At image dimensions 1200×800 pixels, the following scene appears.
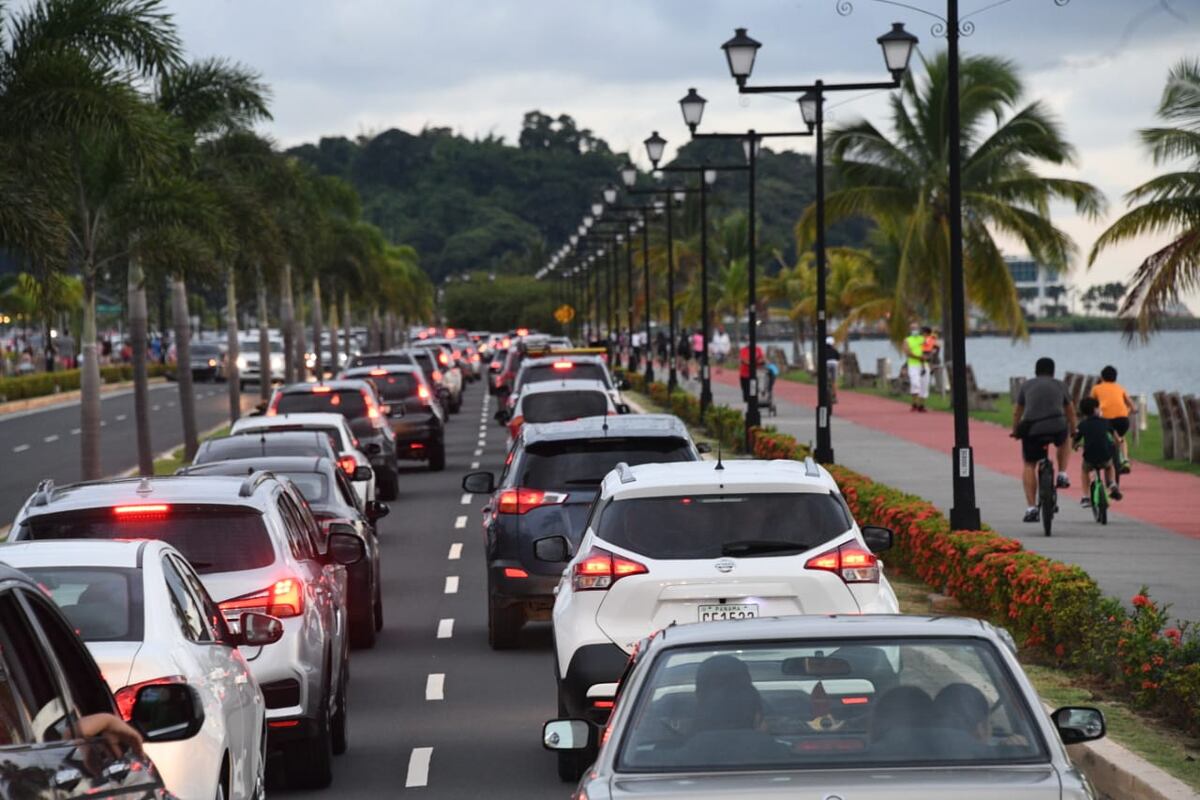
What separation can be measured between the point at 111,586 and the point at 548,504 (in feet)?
24.6

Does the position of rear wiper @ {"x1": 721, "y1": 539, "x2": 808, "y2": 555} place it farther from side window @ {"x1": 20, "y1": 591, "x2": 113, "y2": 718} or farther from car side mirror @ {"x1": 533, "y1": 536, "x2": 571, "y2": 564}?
side window @ {"x1": 20, "y1": 591, "x2": 113, "y2": 718}

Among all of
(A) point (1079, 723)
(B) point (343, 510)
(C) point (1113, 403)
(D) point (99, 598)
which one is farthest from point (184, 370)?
(A) point (1079, 723)

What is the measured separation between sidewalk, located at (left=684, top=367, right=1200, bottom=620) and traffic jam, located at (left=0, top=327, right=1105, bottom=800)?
5295 millimetres

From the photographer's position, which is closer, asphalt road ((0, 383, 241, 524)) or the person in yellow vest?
asphalt road ((0, 383, 241, 524))

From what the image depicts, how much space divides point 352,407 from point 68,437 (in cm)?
2275

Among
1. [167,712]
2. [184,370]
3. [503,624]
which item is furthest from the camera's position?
[184,370]

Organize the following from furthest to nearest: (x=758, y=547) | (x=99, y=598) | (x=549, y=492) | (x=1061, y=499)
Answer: (x=1061, y=499) < (x=549, y=492) < (x=758, y=547) < (x=99, y=598)

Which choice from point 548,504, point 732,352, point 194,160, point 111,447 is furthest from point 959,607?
point 732,352

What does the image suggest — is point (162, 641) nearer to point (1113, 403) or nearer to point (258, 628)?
point (258, 628)

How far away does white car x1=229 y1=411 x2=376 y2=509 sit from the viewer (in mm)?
23547

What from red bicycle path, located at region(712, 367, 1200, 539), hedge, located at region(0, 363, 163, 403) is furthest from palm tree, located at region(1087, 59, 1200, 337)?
hedge, located at region(0, 363, 163, 403)

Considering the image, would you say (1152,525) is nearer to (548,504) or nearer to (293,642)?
(548,504)

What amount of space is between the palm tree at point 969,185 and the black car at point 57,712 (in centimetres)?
4454

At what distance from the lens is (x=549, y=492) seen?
15.7 m
